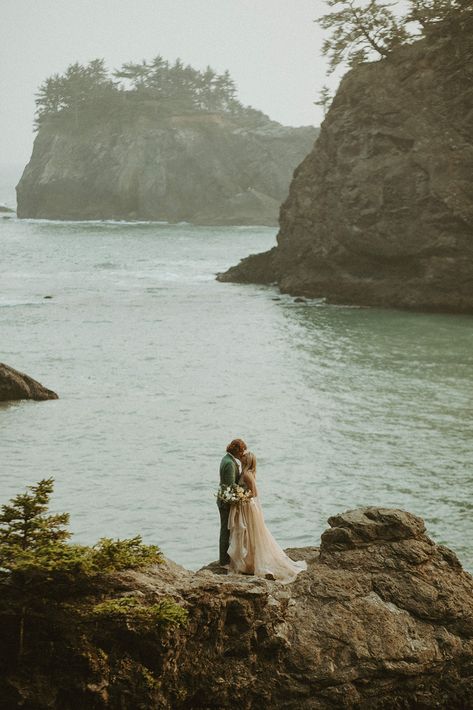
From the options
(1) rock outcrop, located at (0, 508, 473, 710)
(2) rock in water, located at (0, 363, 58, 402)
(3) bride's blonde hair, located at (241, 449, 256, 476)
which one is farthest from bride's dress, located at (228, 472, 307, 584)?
(2) rock in water, located at (0, 363, 58, 402)

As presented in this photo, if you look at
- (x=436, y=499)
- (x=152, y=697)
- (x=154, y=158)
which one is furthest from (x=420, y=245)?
(x=154, y=158)

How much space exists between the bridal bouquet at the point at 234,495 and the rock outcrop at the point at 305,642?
4.23ft

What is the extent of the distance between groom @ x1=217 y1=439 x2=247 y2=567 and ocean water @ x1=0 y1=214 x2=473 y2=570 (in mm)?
6027

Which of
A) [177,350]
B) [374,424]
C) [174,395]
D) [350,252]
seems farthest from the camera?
[350,252]

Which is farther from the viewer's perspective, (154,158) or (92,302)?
(154,158)

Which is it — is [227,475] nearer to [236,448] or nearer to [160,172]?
[236,448]

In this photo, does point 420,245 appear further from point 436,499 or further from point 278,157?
point 278,157

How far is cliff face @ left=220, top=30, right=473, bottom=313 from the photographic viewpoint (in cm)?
5050

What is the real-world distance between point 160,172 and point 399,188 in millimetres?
111330

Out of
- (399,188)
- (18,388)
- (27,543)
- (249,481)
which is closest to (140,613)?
(27,543)

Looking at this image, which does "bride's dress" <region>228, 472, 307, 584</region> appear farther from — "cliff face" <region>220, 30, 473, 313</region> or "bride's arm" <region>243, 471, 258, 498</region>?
"cliff face" <region>220, 30, 473, 313</region>

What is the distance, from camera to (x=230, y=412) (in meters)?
30.7

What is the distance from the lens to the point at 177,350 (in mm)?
42844

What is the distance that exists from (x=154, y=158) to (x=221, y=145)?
13554 mm
